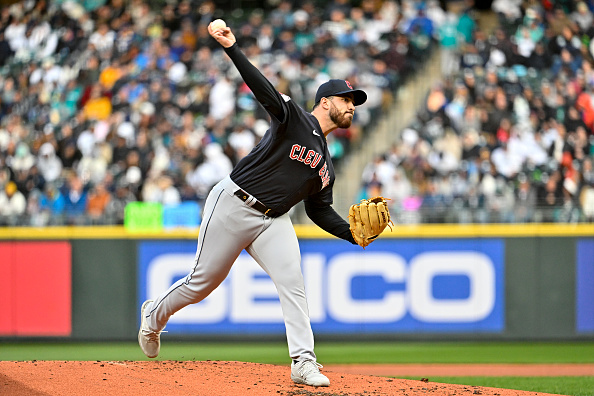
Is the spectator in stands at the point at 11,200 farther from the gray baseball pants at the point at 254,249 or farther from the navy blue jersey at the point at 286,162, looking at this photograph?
the navy blue jersey at the point at 286,162

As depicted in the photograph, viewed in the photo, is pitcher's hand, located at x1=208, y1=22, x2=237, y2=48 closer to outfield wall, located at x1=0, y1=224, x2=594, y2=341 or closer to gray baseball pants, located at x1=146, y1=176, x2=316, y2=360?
gray baseball pants, located at x1=146, y1=176, x2=316, y2=360

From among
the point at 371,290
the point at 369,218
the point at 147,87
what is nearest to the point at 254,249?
the point at 369,218

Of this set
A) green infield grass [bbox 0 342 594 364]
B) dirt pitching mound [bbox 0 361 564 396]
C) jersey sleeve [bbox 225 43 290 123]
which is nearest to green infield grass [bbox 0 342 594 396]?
green infield grass [bbox 0 342 594 364]

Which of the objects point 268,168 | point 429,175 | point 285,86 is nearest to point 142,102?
point 285,86

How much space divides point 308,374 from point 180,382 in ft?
2.46

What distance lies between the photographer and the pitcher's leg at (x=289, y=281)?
4.96 metres

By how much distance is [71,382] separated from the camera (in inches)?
187

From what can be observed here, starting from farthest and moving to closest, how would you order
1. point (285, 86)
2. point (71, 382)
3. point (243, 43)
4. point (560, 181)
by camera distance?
point (243, 43) → point (285, 86) → point (560, 181) → point (71, 382)

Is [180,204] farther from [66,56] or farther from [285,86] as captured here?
[66,56]

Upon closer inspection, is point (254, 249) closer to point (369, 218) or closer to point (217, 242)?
point (217, 242)

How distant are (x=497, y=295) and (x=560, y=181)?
194 centimetres

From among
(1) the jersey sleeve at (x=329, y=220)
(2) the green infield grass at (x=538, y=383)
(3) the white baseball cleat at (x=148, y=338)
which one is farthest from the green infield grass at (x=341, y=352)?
(1) the jersey sleeve at (x=329, y=220)

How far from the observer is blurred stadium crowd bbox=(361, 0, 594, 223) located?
9.34 metres

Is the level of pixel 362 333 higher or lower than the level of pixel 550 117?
lower
